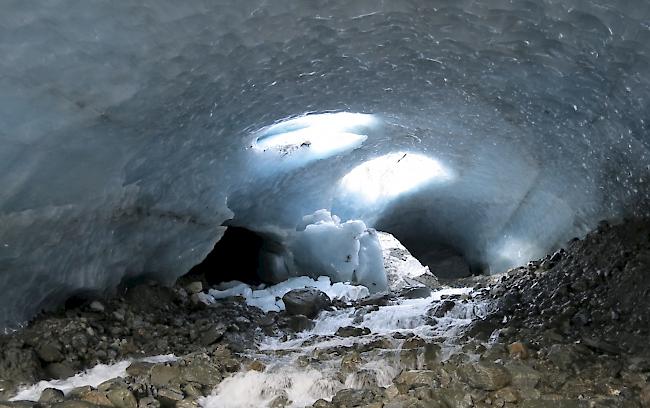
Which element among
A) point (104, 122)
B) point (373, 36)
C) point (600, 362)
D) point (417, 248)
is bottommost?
point (417, 248)

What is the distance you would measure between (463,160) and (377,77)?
3127mm

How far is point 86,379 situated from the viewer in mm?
3859

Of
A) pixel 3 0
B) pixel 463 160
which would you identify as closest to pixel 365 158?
pixel 463 160

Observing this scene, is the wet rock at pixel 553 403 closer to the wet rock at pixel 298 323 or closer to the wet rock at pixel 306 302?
the wet rock at pixel 298 323

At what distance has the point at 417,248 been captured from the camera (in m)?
14.2

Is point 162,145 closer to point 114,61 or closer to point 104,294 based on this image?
point 114,61

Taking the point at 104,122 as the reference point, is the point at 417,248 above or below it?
below

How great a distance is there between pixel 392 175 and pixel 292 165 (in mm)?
2668

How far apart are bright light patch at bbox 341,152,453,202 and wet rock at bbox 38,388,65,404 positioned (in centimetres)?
575

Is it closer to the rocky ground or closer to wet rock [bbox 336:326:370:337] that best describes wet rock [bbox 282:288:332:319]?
the rocky ground

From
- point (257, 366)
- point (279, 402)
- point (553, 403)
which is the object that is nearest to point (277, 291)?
point (257, 366)

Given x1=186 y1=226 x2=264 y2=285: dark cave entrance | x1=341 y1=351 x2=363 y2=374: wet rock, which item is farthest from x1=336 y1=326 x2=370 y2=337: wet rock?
x1=186 y1=226 x2=264 y2=285: dark cave entrance

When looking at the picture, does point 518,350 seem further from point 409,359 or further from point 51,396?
point 51,396

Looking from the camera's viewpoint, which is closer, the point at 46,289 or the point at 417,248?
the point at 46,289
